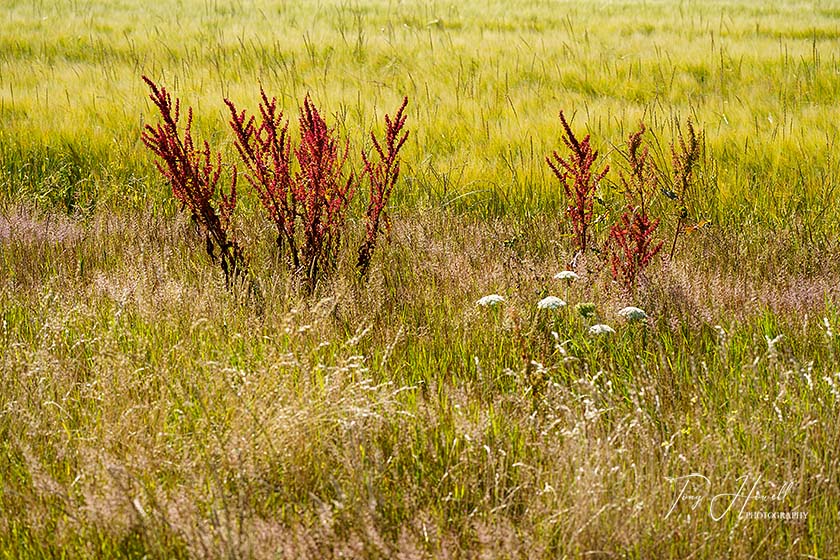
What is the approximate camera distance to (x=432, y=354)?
9.29 ft

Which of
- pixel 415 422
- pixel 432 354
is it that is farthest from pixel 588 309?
pixel 415 422

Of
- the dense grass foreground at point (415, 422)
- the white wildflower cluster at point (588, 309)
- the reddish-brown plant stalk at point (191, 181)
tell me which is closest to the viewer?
the dense grass foreground at point (415, 422)

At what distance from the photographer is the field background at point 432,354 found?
1.90m

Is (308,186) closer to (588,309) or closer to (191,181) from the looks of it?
(191,181)

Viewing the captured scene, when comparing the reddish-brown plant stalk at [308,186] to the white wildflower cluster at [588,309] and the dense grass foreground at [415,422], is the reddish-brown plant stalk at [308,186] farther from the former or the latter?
the white wildflower cluster at [588,309]

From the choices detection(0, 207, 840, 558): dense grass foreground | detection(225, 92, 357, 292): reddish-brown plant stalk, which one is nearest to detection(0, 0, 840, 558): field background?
detection(0, 207, 840, 558): dense grass foreground

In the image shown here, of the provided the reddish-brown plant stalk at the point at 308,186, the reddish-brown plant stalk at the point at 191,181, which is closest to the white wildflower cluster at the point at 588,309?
the reddish-brown plant stalk at the point at 308,186

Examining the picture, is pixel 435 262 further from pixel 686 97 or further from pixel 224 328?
pixel 686 97

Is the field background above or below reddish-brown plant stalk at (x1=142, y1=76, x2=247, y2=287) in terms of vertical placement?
below

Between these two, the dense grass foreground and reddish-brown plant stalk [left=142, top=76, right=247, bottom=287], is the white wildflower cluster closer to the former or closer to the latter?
the dense grass foreground

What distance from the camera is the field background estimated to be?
1902 millimetres

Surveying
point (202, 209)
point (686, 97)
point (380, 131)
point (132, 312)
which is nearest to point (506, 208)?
point (380, 131)

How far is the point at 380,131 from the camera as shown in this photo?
17.8ft

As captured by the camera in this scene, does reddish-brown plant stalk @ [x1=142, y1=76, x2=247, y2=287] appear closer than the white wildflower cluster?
No
